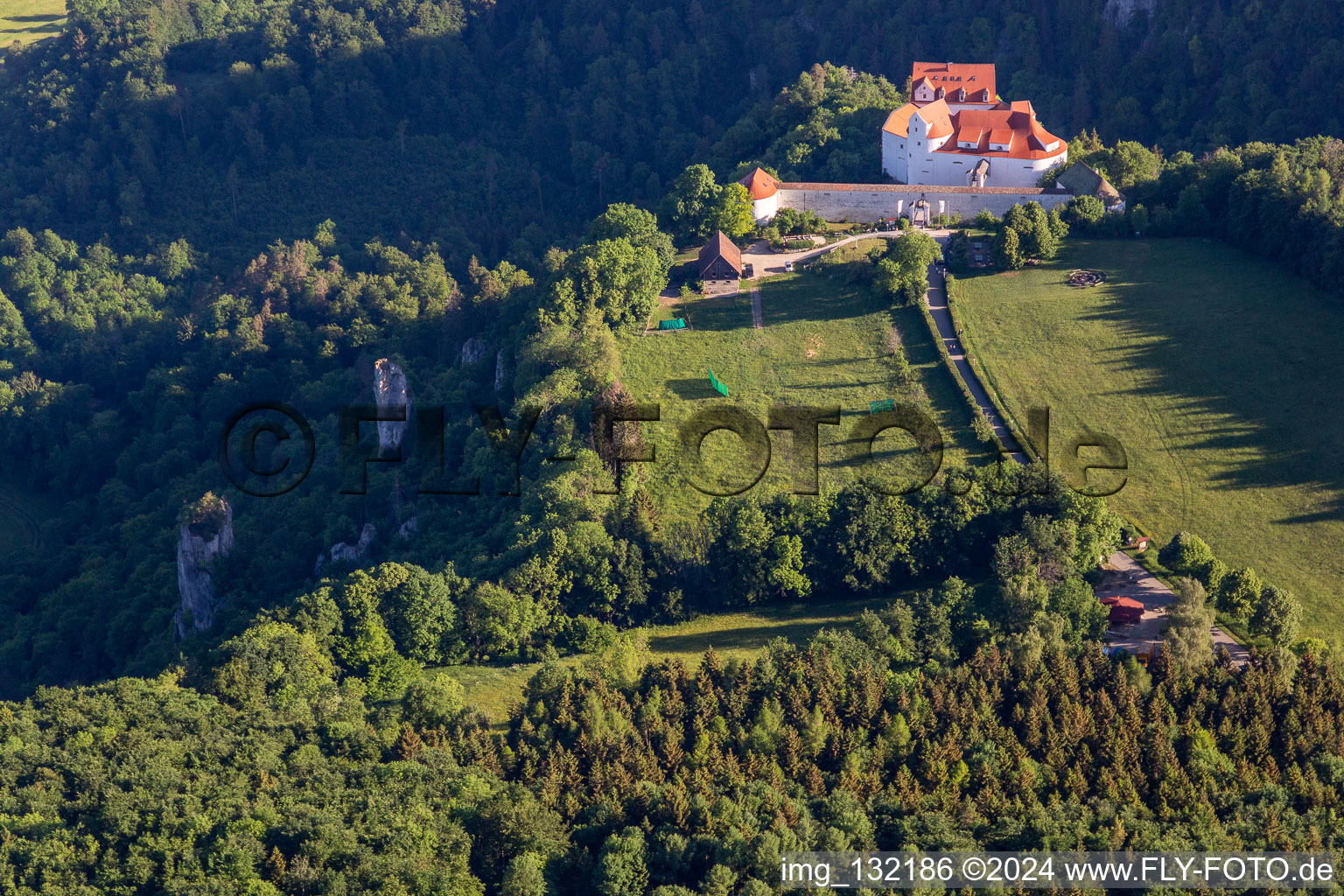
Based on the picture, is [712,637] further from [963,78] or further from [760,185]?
[963,78]

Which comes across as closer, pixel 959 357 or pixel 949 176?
pixel 959 357

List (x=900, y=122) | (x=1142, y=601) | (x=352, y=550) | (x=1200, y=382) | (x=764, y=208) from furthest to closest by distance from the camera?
1. (x=900, y=122)
2. (x=764, y=208)
3. (x=352, y=550)
4. (x=1200, y=382)
5. (x=1142, y=601)

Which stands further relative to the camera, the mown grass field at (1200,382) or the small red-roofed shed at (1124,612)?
the mown grass field at (1200,382)

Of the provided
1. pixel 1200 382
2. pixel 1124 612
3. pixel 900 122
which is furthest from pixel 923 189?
pixel 1124 612

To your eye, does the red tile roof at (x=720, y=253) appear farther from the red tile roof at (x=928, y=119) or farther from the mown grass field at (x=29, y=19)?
the mown grass field at (x=29, y=19)

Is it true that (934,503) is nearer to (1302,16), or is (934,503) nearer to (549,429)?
(549,429)

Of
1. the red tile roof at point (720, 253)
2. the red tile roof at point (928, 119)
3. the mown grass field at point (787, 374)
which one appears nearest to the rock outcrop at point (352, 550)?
the mown grass field at point (787, 374)

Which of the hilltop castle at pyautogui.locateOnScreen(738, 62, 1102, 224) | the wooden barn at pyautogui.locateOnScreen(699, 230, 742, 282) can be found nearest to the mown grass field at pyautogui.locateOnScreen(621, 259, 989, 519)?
the wooden barn at pyautogui.locateOnScreen(699, 230, 742, 282)
